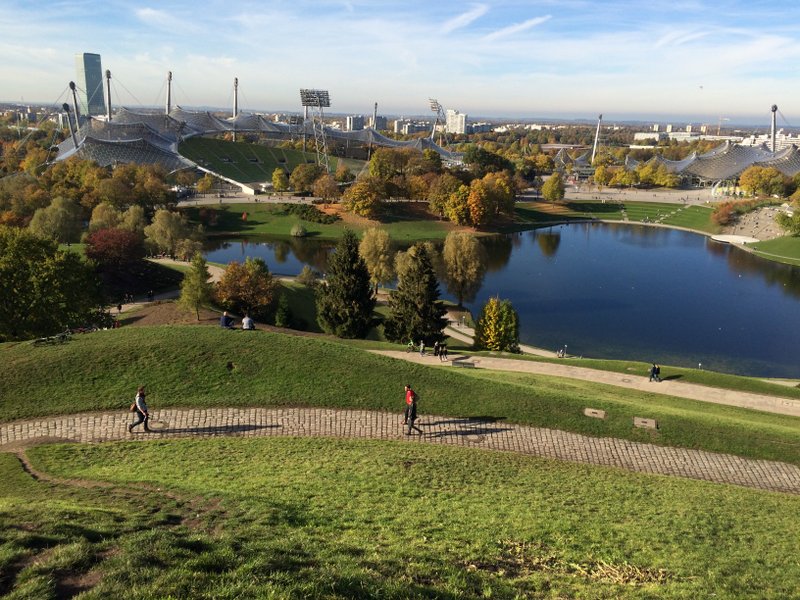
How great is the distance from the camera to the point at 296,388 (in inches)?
640

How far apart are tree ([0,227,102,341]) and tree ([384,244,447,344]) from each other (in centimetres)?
1554

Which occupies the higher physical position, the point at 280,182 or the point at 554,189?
the point at 554,189

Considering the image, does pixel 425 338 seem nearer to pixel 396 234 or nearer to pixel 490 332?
pixel 490 332

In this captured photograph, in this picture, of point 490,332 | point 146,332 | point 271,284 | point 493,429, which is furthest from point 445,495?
point 271,284

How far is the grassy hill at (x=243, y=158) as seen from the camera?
107438mm

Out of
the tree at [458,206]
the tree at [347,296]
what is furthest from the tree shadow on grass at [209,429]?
the tree at [458,206]

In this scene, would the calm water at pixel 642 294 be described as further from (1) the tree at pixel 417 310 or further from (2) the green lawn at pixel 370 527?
(2) the green lawn at pixel 370 527

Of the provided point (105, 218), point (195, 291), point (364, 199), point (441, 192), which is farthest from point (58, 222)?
point (441, 192)

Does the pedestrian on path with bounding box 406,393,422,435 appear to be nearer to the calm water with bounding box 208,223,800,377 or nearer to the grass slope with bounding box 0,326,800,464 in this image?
the grass slope with bounding box 0,326,800,464

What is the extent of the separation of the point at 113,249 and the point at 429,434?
34.3 meters

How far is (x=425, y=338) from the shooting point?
28469 mm

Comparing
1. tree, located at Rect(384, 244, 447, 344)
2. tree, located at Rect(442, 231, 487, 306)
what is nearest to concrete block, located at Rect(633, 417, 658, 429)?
tree, located at Rect(384, 244, 447, 344)

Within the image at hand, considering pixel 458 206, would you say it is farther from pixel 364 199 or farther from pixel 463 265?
pixel 463 265

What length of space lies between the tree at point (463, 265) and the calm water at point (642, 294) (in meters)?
3.30
